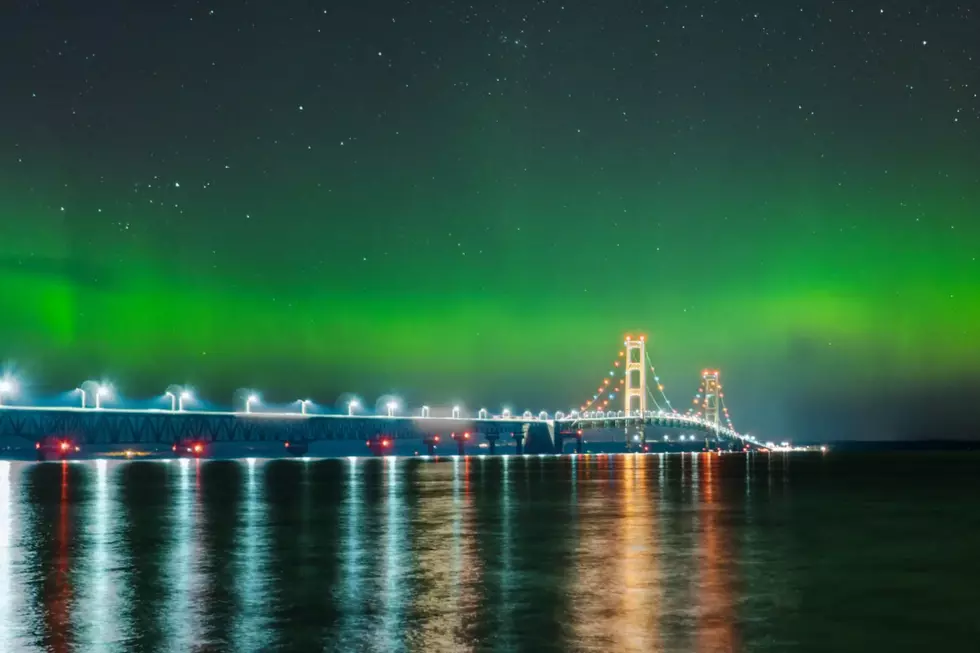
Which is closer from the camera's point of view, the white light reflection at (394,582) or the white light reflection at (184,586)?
the white light reflection at (394,582)

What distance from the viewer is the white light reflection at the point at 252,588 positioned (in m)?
16.0

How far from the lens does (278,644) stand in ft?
51.2

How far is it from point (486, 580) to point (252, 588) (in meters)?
4.52

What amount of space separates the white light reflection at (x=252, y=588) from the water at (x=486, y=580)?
0.25ft

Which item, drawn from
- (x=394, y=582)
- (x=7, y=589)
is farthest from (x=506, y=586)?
(x=7, y=589)

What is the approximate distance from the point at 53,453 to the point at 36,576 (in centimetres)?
17560

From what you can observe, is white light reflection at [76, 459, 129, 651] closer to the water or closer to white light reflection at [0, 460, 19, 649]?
the water

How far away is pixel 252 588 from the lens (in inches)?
839

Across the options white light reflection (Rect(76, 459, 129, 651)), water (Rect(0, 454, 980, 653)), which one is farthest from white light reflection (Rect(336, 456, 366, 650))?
white light reflection (Rect(76, 459, 129, 651))

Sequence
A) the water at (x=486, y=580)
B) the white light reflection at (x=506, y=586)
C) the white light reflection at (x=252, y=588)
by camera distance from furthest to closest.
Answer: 1. the water at (x=486, y=580)
2. the white light reflection at (x=506, y=586)
3. the white light reflection at (x=252, y=588)

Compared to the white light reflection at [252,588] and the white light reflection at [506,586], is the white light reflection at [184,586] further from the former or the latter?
the white light reflection at [506,586]

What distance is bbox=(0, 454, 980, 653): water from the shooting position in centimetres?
1620

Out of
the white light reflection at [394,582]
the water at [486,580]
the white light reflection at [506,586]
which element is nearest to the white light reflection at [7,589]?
the water at [486,580]

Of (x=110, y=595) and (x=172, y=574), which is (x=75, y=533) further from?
(x=110, y=595)
